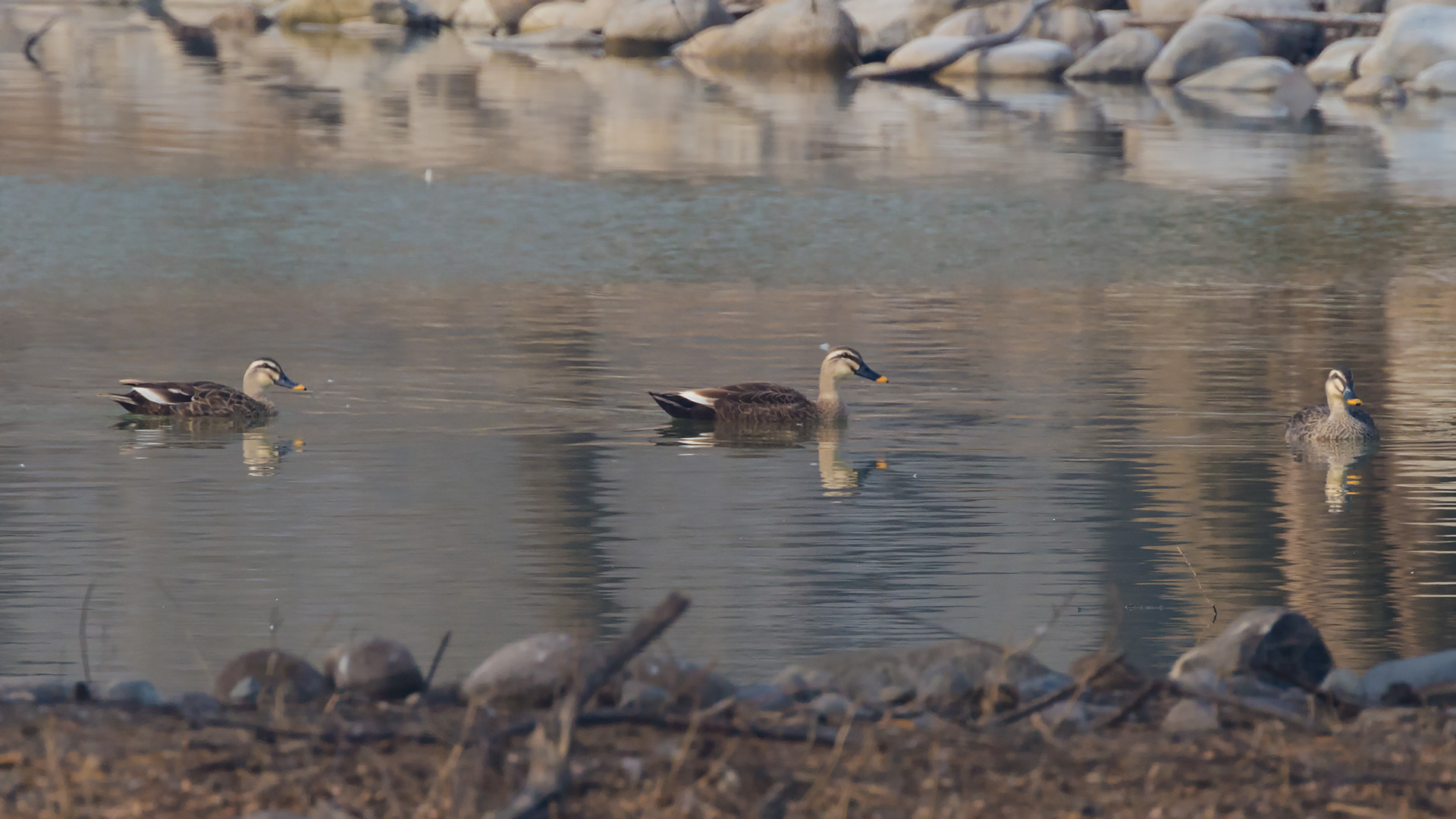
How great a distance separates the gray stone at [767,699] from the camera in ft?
21.7

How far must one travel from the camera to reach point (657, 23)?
190ft

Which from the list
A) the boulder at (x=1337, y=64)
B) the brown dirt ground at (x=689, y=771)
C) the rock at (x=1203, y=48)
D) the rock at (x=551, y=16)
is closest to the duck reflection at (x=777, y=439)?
the brown dirt ground at (x=689, y=771)

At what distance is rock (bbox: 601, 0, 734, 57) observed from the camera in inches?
2281

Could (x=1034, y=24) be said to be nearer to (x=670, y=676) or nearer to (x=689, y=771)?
(x=670, y=676)

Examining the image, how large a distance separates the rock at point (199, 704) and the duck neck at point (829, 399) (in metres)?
8.73

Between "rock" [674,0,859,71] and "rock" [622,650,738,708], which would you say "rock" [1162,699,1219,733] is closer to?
"rock" [622,650,738,708]

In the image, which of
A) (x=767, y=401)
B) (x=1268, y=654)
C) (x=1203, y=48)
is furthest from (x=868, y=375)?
(x=1203, y=48)

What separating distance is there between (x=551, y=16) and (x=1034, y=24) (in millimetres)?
14979

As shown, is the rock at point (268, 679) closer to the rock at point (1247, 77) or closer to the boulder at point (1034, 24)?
the rock at point (1247, 77)

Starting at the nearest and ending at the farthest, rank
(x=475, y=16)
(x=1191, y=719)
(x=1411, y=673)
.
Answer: (x=1191, y=719), (x=1411, y=673), (x=475, y=16)

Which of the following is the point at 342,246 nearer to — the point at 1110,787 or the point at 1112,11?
the point at 1110,787

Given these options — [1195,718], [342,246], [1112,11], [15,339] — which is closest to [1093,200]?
[342,246]

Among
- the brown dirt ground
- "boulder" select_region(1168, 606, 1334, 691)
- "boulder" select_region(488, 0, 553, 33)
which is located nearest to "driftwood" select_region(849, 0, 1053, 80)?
"boulder" select_region(488, 0, 553, 33)

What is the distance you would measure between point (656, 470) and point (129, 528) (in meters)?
3.34
